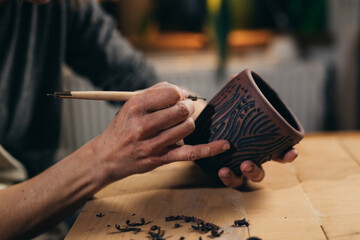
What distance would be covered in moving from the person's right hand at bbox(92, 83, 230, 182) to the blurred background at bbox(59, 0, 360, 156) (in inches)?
64.1

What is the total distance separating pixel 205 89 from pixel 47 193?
1795mm

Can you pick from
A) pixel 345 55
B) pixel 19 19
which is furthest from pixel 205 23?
pixel 19 19

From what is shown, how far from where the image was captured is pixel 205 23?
104 inches

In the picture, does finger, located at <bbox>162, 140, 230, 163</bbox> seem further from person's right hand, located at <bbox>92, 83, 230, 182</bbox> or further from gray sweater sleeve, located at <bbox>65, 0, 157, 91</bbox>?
gray sweater sleeve, located at <bbox>65, 0, 157, 91</bbox>

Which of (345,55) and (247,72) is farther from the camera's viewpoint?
(345,55)

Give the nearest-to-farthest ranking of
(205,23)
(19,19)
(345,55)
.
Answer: (19,19) < (345,55) < (205,23)

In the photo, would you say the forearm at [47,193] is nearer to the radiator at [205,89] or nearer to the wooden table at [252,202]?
the wooden table at [252,202]

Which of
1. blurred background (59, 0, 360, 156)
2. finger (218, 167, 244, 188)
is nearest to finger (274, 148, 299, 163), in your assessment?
finger (218, 167, 244, 188)

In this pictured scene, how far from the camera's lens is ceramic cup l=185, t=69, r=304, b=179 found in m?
0.71

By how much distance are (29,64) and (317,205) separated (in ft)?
3.05

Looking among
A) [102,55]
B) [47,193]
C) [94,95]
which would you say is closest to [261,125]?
[94,95]

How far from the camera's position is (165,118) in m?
0.70

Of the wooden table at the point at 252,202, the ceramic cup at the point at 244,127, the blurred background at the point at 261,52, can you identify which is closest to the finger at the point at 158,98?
the ceramic cup at the point at 244,127

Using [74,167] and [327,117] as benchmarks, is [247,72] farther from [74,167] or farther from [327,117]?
[327,117]
